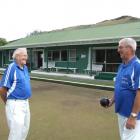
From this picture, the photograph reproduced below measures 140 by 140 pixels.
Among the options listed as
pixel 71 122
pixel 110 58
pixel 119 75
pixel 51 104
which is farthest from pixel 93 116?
pixel 110 58

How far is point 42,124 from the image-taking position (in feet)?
25.8

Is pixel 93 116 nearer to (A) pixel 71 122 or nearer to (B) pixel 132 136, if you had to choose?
(A) pixel 71 122

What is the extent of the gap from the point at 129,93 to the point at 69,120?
4429 mm

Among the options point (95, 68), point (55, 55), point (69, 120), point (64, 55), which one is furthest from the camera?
point (55, 55)

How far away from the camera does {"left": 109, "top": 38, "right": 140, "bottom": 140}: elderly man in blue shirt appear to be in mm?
4051

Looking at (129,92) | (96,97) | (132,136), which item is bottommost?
(96,97)

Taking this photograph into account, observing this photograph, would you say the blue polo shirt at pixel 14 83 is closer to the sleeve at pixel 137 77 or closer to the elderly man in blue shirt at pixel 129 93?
the elderly man in blue shirt at pixel 129 93

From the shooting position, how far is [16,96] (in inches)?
205

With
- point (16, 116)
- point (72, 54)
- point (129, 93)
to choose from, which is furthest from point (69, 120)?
point (72, 54)

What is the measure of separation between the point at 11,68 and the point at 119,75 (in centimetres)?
174

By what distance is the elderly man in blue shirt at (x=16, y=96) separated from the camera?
516 cm

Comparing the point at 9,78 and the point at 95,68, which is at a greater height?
the point at 9,78

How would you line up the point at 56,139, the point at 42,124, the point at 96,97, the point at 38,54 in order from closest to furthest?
the point at 56,139
the point at 42,124
the point at 96,97
the point at 38,54

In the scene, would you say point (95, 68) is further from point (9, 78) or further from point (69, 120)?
point (9, 78)
